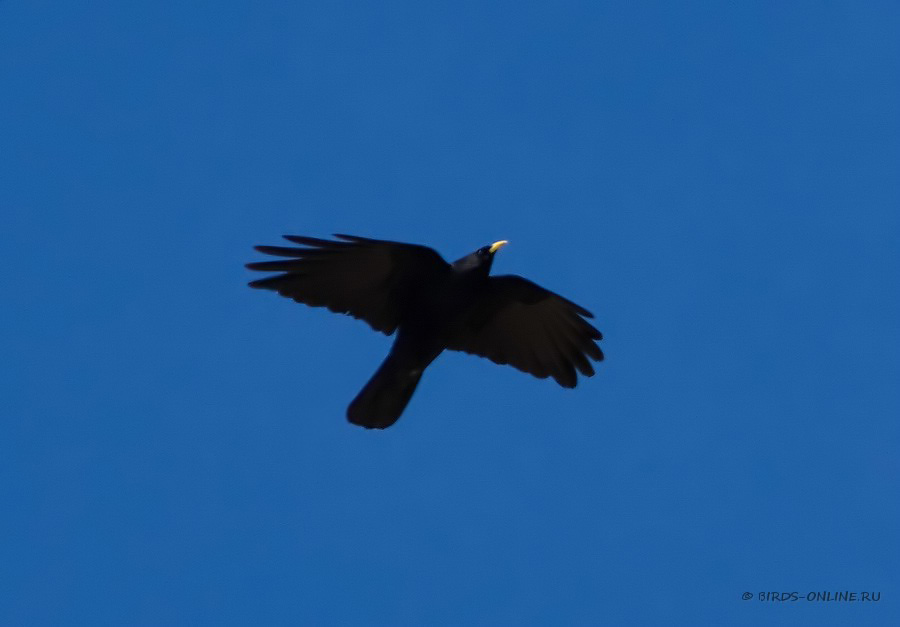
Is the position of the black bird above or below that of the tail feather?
above

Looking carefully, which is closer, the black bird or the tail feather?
the black bird

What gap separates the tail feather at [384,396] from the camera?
12852 mm

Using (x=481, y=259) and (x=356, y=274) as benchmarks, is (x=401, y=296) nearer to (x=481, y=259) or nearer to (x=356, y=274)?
(x=356, y=274)

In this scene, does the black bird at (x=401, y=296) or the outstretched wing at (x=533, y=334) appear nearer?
the black bird at (x=401, y=296)

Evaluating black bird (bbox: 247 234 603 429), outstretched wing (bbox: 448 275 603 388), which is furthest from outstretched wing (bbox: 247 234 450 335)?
outstretched wing (bbox: 448 275 603 388)

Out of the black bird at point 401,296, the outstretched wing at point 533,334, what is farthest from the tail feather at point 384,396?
the outstretched wing at point 533,334

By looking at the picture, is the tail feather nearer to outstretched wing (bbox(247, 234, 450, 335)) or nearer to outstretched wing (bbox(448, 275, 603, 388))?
outstretched wing (bbox(247, 234, 450, 335))

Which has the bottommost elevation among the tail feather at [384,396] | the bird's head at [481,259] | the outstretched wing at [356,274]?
the tail feather at [384,396]

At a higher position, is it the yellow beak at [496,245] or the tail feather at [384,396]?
the yellow beak at [496,245]

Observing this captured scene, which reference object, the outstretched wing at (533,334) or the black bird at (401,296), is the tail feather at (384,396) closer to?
the black bird at (401,296)

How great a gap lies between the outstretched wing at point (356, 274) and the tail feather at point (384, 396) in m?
0.49

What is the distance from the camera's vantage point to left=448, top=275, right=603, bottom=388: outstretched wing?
1377 cm

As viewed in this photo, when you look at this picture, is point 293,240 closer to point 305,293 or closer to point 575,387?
point 305,293

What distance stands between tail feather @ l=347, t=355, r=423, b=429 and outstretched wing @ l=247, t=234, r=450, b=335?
0.49 m
